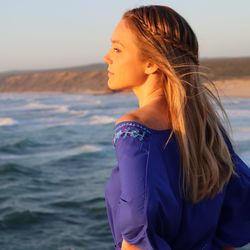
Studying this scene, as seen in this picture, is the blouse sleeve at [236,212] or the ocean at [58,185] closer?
the blouse sleeve at [236,212]

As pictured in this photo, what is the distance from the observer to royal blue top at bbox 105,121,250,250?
5.25ft

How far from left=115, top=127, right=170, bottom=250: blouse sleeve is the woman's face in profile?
248 mm

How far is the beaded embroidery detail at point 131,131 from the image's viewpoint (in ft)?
5.40

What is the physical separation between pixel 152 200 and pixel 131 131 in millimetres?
194

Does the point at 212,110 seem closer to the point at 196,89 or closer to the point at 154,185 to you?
the point at 196,89

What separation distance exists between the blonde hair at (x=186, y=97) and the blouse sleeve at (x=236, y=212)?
0.11 metres

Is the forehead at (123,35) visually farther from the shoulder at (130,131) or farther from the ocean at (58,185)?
the ocean at (58,185)

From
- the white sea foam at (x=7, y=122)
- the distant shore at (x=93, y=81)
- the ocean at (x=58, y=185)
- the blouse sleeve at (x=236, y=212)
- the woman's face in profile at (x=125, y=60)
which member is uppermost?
the woman's face in profile at (x=125, y=60)

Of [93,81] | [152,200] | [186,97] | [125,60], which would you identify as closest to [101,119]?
[125,60]

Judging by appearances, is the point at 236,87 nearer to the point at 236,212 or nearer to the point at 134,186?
the point at 236,212

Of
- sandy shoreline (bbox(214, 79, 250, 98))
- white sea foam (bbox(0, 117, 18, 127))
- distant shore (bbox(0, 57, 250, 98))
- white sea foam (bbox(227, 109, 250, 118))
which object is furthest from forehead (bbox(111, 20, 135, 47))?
distant shore (bbox(0, 57, 250, 98))

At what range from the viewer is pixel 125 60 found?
1.85 meters

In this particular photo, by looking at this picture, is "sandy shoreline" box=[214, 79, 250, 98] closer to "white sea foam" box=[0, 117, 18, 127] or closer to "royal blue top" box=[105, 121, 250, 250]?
"white sea foam" box=[0, 117, 18, 127]

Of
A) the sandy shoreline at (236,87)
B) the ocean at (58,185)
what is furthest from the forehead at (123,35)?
the sandy shoreline at (236,87)
